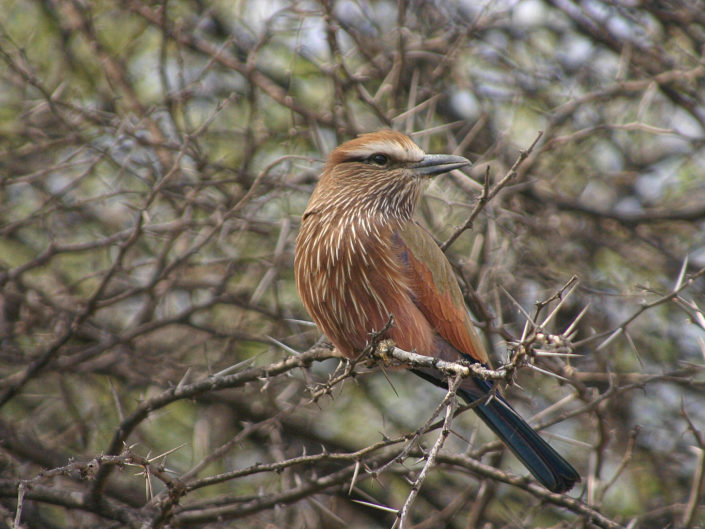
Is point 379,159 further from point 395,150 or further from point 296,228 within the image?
point 296,228

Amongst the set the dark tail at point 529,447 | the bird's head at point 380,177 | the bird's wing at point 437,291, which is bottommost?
the dark tail at point 529,447

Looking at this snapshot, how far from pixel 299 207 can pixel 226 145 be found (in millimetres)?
967

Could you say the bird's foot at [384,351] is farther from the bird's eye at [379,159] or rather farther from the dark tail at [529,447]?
the bird's eye at [379,159]

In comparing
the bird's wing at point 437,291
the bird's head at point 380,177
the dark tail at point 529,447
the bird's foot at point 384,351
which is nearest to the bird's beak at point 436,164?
the bird's head at point 380,177

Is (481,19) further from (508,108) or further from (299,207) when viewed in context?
(299,207)

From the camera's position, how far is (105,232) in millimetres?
5961

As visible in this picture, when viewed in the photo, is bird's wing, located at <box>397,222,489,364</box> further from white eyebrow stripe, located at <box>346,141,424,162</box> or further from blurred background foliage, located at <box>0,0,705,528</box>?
white eyebrow stripe, located at <box>346,141,424,162</box>

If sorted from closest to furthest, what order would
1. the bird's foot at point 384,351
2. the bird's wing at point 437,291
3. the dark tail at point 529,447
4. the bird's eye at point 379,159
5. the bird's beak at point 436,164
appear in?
the bird's foot at point 384,351, the dark tail at point 529,447, the bird's wing at point 437,291, the bird's beak at point 436,164, the bird's eye at point 379,159

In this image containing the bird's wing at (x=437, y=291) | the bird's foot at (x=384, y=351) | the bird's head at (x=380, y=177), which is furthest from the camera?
the bird's head at (x=380, y=177)

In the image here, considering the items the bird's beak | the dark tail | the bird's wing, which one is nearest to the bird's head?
the bird's beak

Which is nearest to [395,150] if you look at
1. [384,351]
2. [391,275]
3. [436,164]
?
[436,164]

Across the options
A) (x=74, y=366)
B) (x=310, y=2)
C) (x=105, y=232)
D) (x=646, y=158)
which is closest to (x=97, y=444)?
(x=74, y=366)

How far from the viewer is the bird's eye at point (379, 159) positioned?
4625mm

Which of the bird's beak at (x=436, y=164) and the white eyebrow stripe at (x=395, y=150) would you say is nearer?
the bird's beak at (x=436, y=164)
